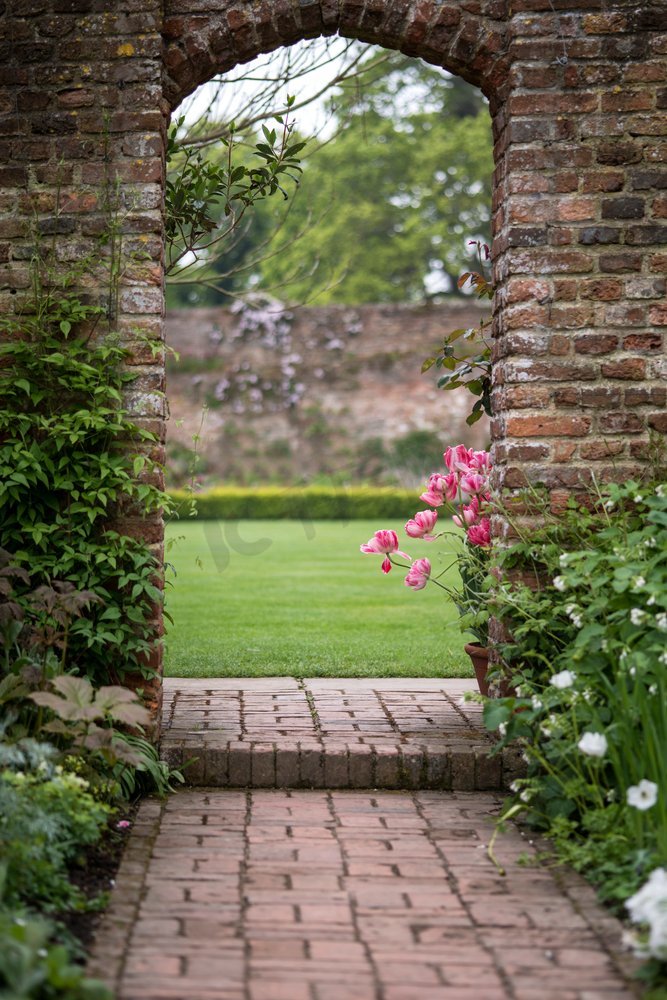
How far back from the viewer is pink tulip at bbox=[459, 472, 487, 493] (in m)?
4.92

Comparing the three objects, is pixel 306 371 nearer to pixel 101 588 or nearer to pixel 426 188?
pixel 426 188

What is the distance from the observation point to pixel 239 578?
10.8m

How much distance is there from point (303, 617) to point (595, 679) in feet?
15.0

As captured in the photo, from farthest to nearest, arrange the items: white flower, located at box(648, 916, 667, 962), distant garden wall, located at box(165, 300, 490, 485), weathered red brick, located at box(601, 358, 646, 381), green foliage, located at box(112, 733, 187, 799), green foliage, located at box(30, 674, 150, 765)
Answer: distant garden wall, located at box(165, 300, 490, 485), weathered red brick, located at box(601, 358, 646, 381), green foliage, located at box(112, 733, 187, 799), green foliage, located at box(30, 674, 150, 765), white flower, located at box(648, 916, 667, 962)

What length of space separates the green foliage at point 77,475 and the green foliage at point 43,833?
2.71 ft

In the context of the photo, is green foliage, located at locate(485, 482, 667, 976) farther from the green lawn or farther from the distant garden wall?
the distant garden wall

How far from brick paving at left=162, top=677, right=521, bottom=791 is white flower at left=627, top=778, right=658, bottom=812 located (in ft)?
3.97

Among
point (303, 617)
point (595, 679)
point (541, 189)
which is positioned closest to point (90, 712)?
point (595, 679)

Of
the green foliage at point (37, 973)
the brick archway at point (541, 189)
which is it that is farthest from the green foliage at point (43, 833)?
the brick archway at point (541, 189)

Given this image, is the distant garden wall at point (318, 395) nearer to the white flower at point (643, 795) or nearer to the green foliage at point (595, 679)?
the green foliage at point (595, 679)

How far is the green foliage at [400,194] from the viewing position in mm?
26484

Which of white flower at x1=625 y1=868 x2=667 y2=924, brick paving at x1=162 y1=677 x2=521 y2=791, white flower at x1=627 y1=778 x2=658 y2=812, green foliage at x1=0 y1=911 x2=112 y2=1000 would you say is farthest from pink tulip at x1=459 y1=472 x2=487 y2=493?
green foliage at x1=0 y1=911 x2=112 y2=1000

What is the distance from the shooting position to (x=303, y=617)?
26.3 feet

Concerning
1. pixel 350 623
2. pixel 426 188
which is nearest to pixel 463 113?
pixel 426 188
